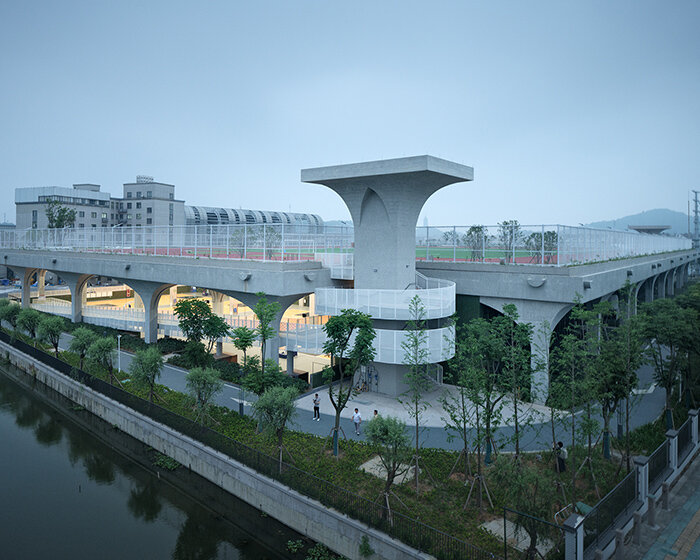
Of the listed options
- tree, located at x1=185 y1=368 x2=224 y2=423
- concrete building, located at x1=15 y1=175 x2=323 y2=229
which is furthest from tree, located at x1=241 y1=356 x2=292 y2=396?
concrete building, located at x1=15 y1=175 x2=323 y2=229

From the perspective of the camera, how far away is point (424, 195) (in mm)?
26297

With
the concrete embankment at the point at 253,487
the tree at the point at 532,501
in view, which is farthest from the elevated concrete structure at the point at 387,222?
the tree at the point at 532,501

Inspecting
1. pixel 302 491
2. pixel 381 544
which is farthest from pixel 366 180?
pixel 381 544

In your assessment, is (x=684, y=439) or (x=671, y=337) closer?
(x=684, y=439)

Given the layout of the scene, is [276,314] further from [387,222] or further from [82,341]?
[82,341]

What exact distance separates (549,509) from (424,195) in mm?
17264

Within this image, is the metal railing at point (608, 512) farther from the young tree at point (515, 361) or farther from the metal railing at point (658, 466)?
the young tree at point (515, 361)

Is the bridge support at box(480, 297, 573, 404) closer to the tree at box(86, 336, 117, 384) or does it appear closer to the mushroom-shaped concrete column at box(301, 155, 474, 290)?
the mushroom-shaped concrete column at box(301, 155, 474, 290)

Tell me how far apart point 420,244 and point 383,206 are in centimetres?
809

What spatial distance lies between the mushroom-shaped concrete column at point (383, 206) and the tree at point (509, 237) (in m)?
3.88

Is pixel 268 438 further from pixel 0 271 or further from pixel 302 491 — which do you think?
pixel 0 271

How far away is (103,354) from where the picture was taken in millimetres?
25906

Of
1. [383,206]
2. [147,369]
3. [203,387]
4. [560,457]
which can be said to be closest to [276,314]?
[147,369]

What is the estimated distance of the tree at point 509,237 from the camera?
27.7 m
